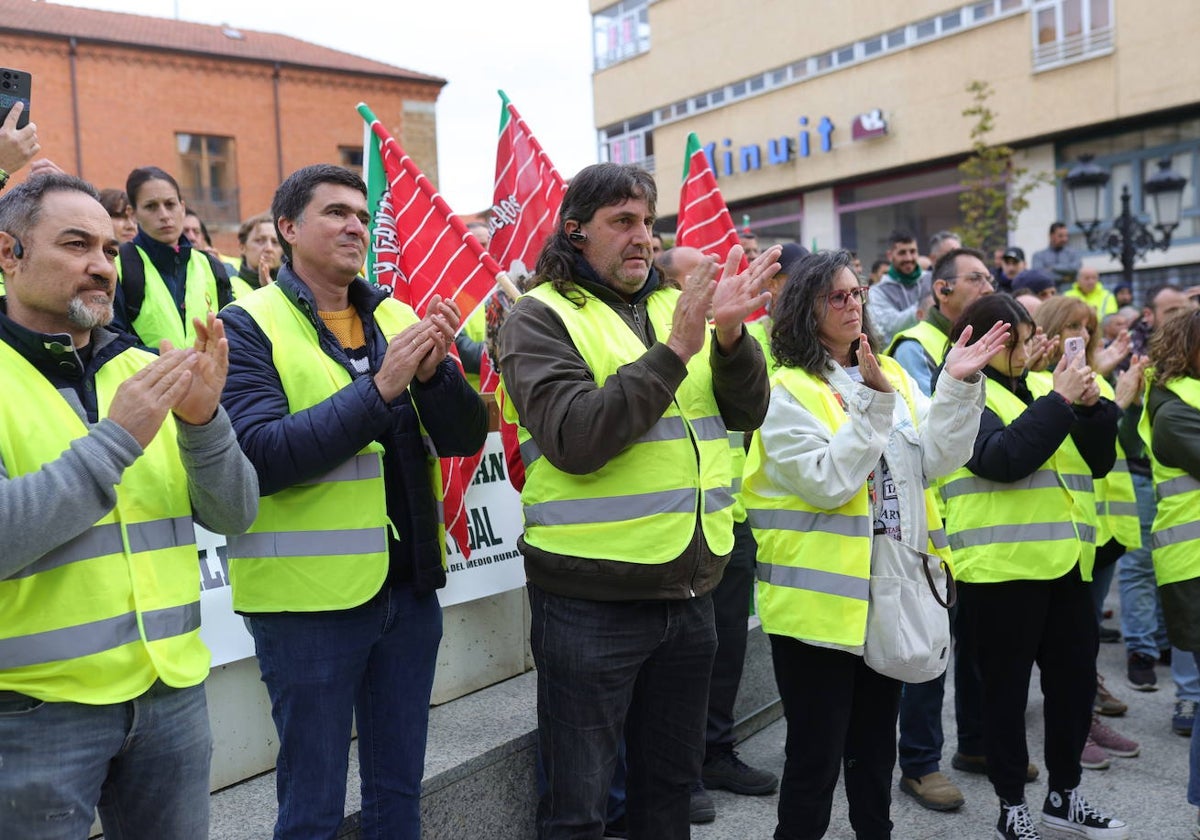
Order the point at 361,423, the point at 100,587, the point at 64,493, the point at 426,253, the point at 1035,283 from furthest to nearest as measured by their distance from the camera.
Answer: the point at 1035,283 → the point at 426,253 → the point at 361,423 → the point at 100,587 → the point at 64,493

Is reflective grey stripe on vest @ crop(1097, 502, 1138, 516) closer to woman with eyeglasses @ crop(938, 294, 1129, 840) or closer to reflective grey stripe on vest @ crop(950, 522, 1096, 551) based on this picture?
woman with eyeglasses @ crop(938, 294, 1129, 840)

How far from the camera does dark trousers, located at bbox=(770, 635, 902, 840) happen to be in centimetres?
317

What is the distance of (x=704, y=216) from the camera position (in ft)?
17.6

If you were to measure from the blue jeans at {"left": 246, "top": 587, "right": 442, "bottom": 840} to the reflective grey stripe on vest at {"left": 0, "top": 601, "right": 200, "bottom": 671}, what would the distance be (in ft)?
1.49

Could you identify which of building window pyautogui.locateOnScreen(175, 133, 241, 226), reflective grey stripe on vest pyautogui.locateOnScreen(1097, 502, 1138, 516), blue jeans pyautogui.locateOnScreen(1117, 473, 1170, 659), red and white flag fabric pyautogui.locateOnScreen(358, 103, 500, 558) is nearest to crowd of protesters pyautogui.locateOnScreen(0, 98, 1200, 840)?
red and white flag fabric pyautogui.locateOnScreen(358, 103, 500, 558)

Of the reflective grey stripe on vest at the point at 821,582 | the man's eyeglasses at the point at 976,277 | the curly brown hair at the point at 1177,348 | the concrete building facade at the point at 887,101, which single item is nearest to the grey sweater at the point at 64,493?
the reflective grey stripe on vest at the point at 821,582

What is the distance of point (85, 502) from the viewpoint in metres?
2.01

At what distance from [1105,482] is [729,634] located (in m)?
2.23

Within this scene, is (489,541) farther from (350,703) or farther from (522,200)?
(522,200)

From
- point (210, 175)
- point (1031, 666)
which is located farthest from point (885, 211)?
point (1031, 666)

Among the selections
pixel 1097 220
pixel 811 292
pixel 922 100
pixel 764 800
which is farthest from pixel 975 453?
pixel 922 100

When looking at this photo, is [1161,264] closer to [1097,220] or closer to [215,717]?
[1097,220]

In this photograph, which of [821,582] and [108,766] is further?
[821,582]

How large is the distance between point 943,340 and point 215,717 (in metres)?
3.52
